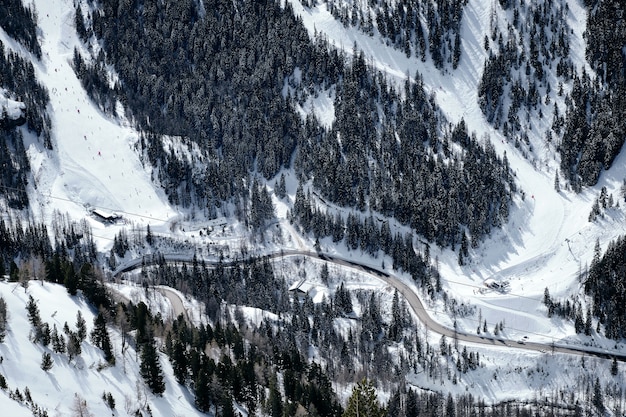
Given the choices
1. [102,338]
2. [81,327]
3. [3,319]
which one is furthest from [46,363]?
[81,327]

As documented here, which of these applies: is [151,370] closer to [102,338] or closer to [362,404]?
[102,338]

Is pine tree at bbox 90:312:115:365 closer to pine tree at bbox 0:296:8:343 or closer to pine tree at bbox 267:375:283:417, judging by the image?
pine tree at bbox 0:296:8:343

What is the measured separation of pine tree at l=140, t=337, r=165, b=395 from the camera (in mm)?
130250

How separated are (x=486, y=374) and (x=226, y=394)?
9738 cm

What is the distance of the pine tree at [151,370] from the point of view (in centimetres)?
13025

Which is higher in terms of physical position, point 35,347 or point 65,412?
point 35,347

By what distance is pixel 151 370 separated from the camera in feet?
428

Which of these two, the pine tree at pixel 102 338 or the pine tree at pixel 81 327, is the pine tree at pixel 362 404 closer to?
the pine tree at pixel 102 338

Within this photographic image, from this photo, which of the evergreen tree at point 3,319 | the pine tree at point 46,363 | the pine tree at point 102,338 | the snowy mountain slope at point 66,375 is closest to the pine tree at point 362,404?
the snowy mountain slope at point 66,375

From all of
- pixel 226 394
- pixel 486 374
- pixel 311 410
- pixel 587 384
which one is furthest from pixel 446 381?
pixel 226 394

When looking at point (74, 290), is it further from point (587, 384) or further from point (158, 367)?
point (587, 384)

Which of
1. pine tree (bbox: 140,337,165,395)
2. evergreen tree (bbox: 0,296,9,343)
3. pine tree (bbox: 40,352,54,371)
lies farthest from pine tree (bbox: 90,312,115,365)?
evergreen tree (bbox: 0,296,9,343)

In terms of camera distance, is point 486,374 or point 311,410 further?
point 486,374

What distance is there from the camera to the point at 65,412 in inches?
4439
